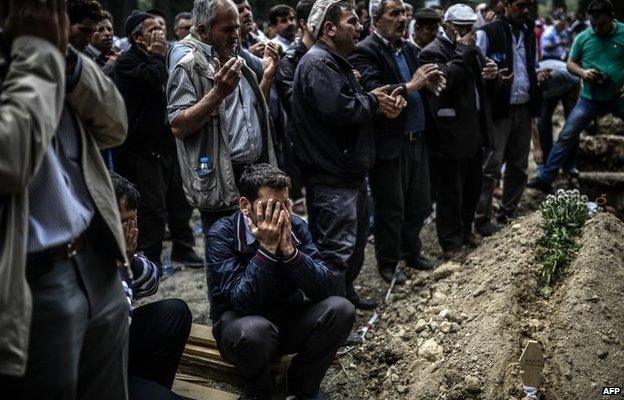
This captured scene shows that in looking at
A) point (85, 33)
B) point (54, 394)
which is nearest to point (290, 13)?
point (85, 33)

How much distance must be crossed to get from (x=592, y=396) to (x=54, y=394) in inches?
110

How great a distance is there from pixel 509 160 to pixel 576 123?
2.97 ft

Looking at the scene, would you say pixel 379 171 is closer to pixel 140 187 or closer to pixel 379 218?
pixel 379 218

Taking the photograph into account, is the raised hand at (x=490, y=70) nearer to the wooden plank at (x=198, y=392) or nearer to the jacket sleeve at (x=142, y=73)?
the jacket sleeve at (x=142, y=73)

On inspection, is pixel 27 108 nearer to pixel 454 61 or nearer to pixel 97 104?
pixel 97 104

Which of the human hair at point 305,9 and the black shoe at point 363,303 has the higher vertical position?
the human hair at point 305,9

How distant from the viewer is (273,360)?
3.80 m

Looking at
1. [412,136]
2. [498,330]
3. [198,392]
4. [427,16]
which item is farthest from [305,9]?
[198,392]

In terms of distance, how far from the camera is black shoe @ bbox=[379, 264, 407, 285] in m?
5.71

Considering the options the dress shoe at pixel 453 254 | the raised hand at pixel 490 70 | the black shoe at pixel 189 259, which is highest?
the raised hand at pixel 490 70

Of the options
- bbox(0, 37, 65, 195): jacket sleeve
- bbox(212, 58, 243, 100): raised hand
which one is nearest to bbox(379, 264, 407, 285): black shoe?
bbox(212, 58, 243, 100): raised hand

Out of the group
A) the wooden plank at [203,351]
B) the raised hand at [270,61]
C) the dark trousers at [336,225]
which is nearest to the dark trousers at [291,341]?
the wooden plank at [203,351]

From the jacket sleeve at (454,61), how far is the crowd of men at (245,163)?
1.1 inches

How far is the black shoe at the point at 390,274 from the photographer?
571 centimetres
